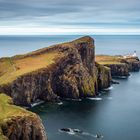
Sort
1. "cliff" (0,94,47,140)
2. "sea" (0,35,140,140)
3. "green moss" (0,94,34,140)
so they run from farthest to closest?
"sea" (0,35,140,140) → "green moss" (0,94,34,140) → "cliff" (0,94,47,140)

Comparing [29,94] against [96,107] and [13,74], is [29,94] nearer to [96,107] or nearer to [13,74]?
[13,74]

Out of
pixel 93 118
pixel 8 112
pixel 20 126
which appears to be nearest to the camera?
pixel 20 126

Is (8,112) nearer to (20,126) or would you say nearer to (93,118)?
(20,126)

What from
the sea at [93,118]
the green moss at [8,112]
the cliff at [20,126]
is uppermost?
the green moss at [8,112]

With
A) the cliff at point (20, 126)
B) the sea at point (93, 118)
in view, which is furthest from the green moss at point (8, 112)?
the sea at point (93, 118)

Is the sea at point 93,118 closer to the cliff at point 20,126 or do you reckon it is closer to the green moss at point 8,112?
the cliff at point 20,126

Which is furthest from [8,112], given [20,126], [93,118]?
[93,118]

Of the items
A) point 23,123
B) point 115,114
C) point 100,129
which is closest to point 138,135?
point 100,129

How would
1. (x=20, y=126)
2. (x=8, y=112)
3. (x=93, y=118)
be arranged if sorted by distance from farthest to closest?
(x=93, y=118)
(x=8, y=112)
(x=20, y=126)

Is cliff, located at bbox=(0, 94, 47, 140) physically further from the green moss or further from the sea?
the sea

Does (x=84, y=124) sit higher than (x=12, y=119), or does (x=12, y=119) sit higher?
(x=12, y=119)

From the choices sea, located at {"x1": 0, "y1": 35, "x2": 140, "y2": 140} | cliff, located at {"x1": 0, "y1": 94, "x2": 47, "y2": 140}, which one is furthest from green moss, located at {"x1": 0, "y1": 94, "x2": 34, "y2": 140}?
sea, located at {"x1": 0, "y1": 35, "x2": 140, "y2": 140}
